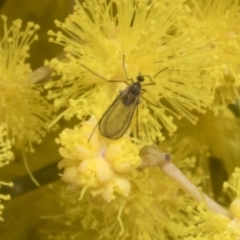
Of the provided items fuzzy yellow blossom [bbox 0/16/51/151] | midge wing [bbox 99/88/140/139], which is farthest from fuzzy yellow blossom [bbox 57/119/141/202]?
fuzzy yellow blossom [bbox 0/16/51/151]

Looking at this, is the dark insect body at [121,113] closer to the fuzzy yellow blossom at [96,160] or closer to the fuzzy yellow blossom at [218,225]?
the fuzzy yellow blossom at [96,160]

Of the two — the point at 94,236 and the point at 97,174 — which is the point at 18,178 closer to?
the point at 94,236

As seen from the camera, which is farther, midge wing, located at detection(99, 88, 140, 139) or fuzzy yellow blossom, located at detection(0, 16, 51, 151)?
fuzzy yellow blossom, located at detection(0, 16, 51, 151)

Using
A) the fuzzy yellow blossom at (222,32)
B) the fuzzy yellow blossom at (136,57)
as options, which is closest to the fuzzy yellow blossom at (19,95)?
the fuzzy yellow blossom at (136,57)

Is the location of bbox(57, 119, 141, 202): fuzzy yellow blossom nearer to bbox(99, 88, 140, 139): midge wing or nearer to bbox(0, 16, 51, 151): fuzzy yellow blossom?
bbox(99, 88, 140, 139): midge wing

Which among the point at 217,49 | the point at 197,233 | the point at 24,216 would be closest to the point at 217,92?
the point at 217,49

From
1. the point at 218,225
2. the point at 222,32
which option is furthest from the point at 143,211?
the point at 222,32

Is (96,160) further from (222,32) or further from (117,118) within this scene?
(222,32)

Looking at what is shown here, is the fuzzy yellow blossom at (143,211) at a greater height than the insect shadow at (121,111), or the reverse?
the insect shadow at (121,111)
